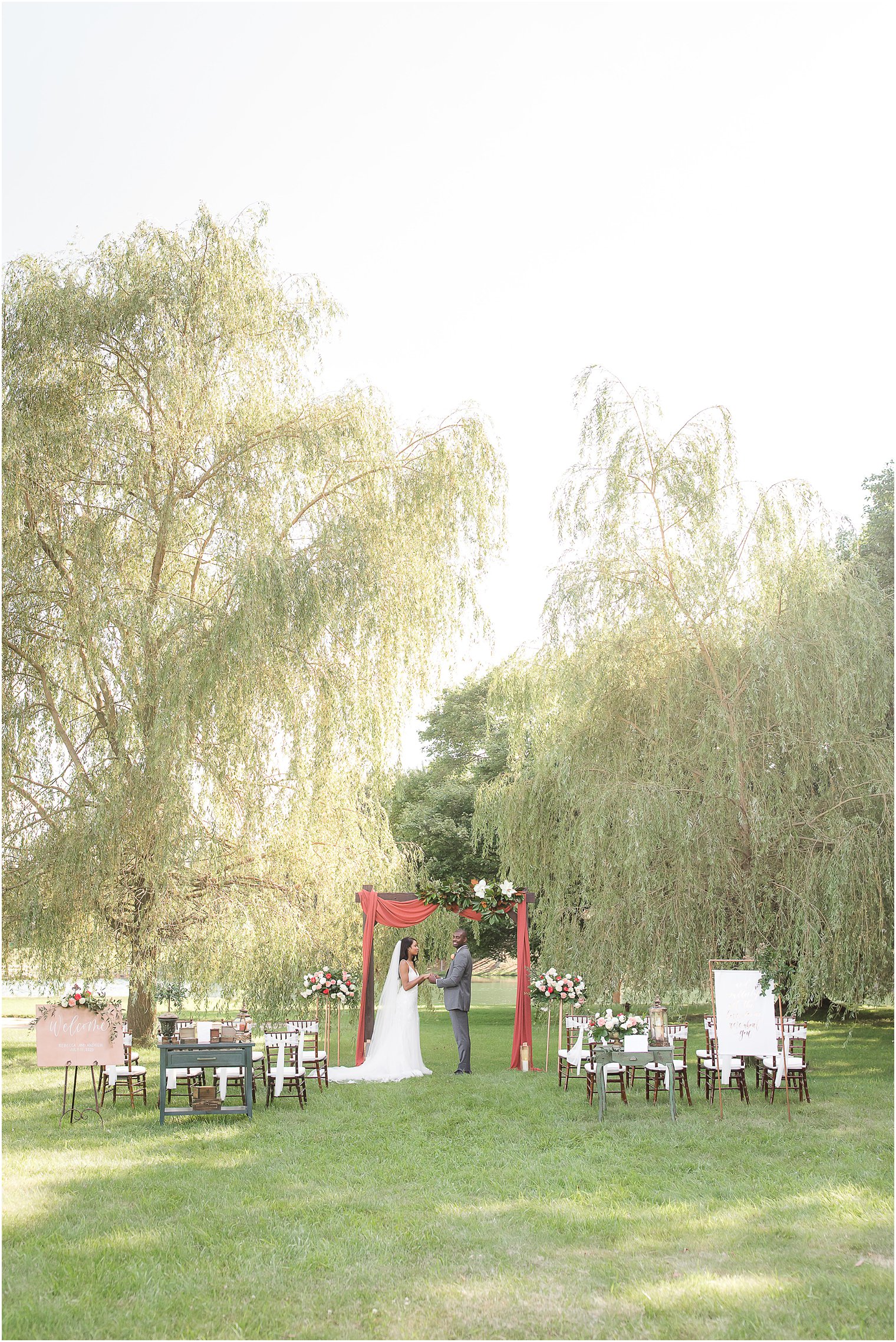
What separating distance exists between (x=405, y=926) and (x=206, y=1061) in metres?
4.81

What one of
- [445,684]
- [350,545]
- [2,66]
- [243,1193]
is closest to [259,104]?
[2,66]

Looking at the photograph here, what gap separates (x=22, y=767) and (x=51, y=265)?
6.52m

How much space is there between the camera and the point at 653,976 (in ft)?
37.6

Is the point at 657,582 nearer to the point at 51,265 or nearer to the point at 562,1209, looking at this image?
the point at 562,1209

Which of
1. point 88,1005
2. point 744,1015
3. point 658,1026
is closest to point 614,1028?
point 658,1026

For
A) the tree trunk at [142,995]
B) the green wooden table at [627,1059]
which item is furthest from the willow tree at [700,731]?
the tree trunk at [142,995]

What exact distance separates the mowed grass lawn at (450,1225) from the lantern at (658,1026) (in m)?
1.03

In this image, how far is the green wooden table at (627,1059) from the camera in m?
9.09

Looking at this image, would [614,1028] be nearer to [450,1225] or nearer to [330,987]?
[330,987]

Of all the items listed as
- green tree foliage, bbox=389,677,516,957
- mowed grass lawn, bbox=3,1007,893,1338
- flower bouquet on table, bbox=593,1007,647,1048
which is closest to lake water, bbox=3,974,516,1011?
green tree foliage, bbox=389,677,516,957

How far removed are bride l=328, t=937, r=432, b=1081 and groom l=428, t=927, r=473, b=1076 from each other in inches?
14.2

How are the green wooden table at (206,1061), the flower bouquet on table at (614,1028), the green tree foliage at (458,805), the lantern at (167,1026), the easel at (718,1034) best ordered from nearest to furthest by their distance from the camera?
the green wooden table at (206,1061) → the easel at (718,1034) → the flower bouquet on table at (614,1028) → the lantern at (167,1026) → the green tree foliage at (458,805)

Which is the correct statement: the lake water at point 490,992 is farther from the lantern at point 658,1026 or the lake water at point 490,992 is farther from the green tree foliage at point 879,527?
the green tree foliage at point 879,527

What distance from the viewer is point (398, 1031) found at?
13.0 meters
